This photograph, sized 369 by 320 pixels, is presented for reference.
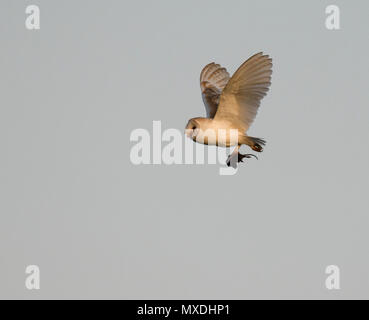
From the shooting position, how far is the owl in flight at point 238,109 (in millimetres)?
12711

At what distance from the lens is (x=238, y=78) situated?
12695 millimetres

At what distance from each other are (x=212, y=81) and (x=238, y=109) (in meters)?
1.90

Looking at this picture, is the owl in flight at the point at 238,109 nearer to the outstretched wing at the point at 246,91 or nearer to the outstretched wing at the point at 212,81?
the outstretched wing at the point at 246,91

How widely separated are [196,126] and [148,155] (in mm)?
1561

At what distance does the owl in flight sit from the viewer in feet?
41.7

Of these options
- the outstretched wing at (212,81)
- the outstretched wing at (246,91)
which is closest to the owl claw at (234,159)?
the outstretched wing at (246,91)

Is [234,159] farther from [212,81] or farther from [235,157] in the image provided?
[212,81]

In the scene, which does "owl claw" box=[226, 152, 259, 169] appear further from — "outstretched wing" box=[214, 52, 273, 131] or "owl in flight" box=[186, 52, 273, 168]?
"outstretched wing" box=[214, 52, 273, 131]

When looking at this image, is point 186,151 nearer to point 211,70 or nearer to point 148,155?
point 148,155

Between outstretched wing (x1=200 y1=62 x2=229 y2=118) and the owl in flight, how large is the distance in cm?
64

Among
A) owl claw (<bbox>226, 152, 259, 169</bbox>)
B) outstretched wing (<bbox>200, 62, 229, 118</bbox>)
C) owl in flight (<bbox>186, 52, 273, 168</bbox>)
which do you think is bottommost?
owl claw (<bbox>226, 152, 259, 169</bbox>)

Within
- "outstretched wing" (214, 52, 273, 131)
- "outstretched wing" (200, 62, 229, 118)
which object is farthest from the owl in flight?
"outstretched wing" (200, 62, 229, 118)
